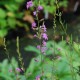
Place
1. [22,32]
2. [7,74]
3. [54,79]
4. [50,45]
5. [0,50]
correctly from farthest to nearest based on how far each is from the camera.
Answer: [22,32] < [0,50] < [50,45] < [7,74] < [54,79]

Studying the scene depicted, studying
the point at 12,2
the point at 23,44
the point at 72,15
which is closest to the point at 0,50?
the point at 23,44

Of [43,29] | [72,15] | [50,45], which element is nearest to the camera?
[43,29]

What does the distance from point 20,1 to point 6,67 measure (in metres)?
2.94

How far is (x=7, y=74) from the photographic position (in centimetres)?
298

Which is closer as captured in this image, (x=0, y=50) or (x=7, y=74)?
(x=7, y=74)

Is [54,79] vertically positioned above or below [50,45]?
below

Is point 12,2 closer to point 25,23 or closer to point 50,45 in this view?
point 25,23

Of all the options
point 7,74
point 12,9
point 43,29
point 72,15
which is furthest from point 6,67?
point 72,15

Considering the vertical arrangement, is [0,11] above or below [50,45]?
above

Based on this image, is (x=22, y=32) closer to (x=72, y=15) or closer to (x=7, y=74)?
(x=72, y=15)

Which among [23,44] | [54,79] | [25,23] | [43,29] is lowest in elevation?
[54,79]

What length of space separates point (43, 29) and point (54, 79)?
403mm

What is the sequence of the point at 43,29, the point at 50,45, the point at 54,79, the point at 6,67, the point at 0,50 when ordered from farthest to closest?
the point at 0,50 → the point at 50,45 → the point at 6,67 → the point at 54,79 → the point at 43,29

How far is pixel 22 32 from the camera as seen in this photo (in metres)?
6.30
